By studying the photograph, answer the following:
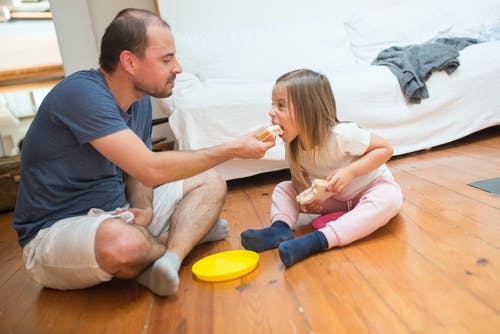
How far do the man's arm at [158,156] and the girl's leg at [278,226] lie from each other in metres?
0.29

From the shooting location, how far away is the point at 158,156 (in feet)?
3.65

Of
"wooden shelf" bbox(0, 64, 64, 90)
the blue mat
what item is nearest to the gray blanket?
the blue mat

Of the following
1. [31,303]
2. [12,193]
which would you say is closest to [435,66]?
[31,303]

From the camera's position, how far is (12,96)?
2.98 m

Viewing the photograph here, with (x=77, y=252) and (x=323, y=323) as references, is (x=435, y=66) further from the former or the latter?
(x=77, y=252)

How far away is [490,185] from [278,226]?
0.87 metres

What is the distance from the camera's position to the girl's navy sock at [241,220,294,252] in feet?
4.36

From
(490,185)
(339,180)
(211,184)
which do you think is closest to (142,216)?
(211,184)

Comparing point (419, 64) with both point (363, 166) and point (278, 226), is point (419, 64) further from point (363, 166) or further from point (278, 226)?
point (278, 226)

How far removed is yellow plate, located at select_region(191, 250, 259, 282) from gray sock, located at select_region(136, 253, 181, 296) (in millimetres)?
91

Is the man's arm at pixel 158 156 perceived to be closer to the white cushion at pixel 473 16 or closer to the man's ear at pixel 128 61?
the man's ear at pixel 128 61

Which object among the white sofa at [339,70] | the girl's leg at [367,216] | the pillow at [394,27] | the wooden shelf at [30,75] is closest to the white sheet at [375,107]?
the white sofa at [339,70]

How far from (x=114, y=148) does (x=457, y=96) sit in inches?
76.6

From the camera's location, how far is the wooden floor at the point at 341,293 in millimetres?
883
